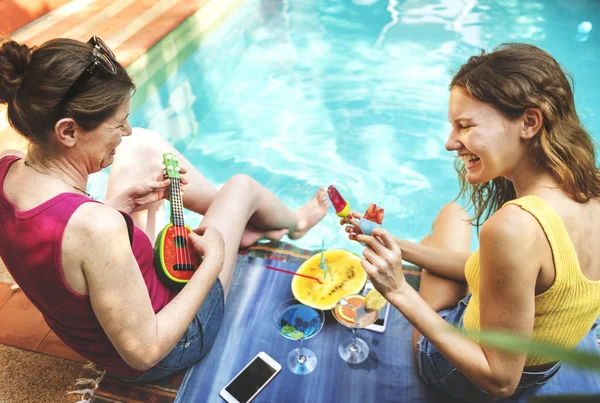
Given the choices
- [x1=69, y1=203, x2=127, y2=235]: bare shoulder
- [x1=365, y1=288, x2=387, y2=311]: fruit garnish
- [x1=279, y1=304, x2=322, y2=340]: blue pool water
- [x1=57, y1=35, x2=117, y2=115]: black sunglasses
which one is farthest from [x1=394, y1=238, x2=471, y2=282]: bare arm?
[x1=57, y1=35, x2=117, y2=115]: black sunglasses

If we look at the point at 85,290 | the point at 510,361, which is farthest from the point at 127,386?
the point at 510,361

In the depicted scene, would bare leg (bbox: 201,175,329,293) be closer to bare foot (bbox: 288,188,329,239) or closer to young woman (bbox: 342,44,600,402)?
bare foot (bbox: 288,188,329,239)

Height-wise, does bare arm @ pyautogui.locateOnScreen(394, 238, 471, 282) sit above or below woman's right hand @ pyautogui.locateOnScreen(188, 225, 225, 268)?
below

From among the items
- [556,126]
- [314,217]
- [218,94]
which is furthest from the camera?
Result: [218,94]

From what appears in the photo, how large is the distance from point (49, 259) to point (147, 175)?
4.42 ft

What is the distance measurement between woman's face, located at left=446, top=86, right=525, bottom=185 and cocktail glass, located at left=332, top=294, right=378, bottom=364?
0.81 meters

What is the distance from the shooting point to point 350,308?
6.79 ft

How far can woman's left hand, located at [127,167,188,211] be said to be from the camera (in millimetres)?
2287

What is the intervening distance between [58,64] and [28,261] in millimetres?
633

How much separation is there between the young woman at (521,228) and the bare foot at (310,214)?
1.46 m

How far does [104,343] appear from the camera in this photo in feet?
5.52

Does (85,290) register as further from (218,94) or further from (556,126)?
(218,94)

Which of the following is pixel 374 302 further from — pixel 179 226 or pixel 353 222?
pixel 179 226

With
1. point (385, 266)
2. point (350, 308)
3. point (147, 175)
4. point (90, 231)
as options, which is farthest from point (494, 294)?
point (147, 175)
